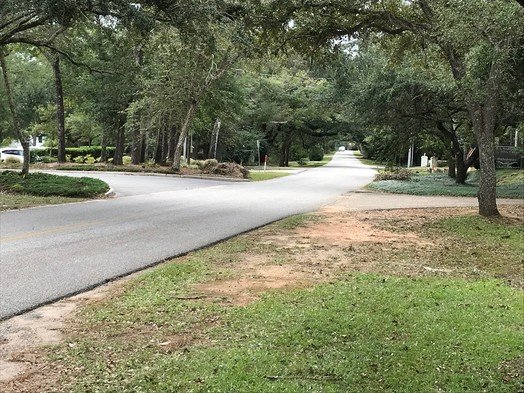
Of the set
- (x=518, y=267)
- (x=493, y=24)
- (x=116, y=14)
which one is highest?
(x=116, y=14)

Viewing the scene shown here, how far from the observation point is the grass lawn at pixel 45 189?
1496 cm

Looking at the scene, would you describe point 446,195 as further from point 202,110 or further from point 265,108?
point 265,108

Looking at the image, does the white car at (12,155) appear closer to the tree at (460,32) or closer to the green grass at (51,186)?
the green grass at (51,186)

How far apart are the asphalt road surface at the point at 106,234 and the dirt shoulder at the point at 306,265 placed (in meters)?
0.58

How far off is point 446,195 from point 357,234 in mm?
12377

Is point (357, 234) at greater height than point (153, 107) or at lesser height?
lesser

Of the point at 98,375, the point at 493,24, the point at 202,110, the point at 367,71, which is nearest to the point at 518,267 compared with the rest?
the point at 493,24

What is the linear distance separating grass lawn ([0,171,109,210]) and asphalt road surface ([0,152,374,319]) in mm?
944

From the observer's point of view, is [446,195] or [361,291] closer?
[361,291]

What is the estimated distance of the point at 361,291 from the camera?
19.9 feet

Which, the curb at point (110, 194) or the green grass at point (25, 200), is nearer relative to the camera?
the green grass at point (25, 200)


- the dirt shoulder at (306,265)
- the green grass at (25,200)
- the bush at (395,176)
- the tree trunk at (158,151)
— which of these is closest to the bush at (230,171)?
the tree trunk at (158,151)

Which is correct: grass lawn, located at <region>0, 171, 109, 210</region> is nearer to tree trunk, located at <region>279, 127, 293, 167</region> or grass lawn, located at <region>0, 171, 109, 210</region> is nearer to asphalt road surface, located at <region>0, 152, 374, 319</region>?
asphalt road surface, located at <region>0, 152, 374, 319</region>

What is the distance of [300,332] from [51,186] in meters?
13.9
